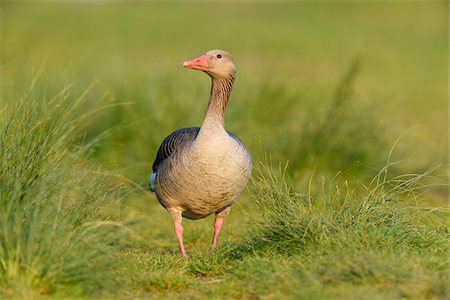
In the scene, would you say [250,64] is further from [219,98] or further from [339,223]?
[339,223]

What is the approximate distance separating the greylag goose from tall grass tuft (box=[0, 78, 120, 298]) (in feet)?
2.81

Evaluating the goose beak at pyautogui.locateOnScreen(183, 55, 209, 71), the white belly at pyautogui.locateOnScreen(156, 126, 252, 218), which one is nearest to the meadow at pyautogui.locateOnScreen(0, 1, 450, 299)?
the white belly at pyautogui.locateOnScreen(156, 126, 252, 218)

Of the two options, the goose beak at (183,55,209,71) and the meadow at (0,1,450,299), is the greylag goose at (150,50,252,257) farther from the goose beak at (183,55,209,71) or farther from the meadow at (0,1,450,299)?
the meadow at (0,1,450,299)

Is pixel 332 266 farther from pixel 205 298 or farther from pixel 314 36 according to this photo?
pixel 314 36

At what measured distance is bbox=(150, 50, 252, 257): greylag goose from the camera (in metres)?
6.45

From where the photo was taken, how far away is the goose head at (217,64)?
7.08 m

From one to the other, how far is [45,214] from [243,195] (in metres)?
4.88

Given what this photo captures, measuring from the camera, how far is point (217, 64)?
7.16 m

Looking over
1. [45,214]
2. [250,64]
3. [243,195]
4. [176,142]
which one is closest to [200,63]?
[176,142]

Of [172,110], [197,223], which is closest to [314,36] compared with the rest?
[172,110]

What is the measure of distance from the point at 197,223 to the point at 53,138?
114 inches

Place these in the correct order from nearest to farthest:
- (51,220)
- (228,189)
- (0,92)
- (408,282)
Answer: (408,282) → (51,220) → (228,189) → (0,92)

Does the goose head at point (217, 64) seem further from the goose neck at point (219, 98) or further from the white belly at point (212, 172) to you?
the white belly at point (212, 172)

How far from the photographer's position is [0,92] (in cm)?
841
